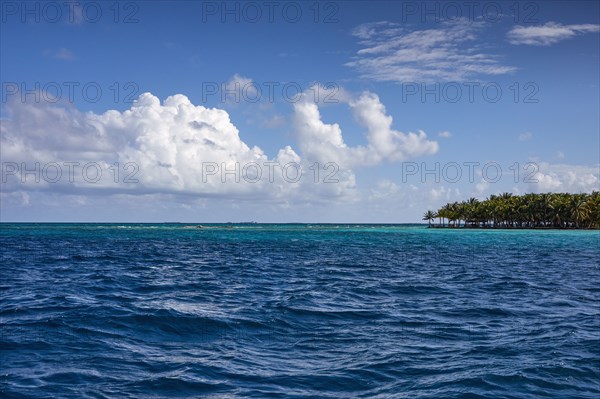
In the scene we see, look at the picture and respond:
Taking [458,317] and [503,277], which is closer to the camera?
[458,317]

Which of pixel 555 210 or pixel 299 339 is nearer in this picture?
pixel 299 339

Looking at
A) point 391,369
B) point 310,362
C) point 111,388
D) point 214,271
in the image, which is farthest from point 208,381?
point 214,271

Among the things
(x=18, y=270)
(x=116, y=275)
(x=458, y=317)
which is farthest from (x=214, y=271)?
(x=458, y=317)

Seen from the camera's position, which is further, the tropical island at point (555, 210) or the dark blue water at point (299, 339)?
the tropical island at point (555, 210)

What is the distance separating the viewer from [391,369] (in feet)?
41.1

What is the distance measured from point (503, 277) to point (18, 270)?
110 feet

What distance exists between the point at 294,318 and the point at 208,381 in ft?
25.0

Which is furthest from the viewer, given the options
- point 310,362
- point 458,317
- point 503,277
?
point 503,277

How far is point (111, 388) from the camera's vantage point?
35.9 feet

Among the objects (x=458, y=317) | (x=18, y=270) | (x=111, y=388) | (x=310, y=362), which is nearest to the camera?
(x=111, y=388)

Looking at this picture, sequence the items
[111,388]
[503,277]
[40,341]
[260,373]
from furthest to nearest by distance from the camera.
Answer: [503,277] < [40,341] < [260,373] < [111,388]

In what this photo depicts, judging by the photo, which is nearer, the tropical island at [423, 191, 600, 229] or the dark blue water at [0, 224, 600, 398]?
the dark blue water at [0, 224, 600, 398]

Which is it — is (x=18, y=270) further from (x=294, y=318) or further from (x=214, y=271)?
(x=294, y=318)

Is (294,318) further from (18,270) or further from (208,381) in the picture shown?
(18,270)
